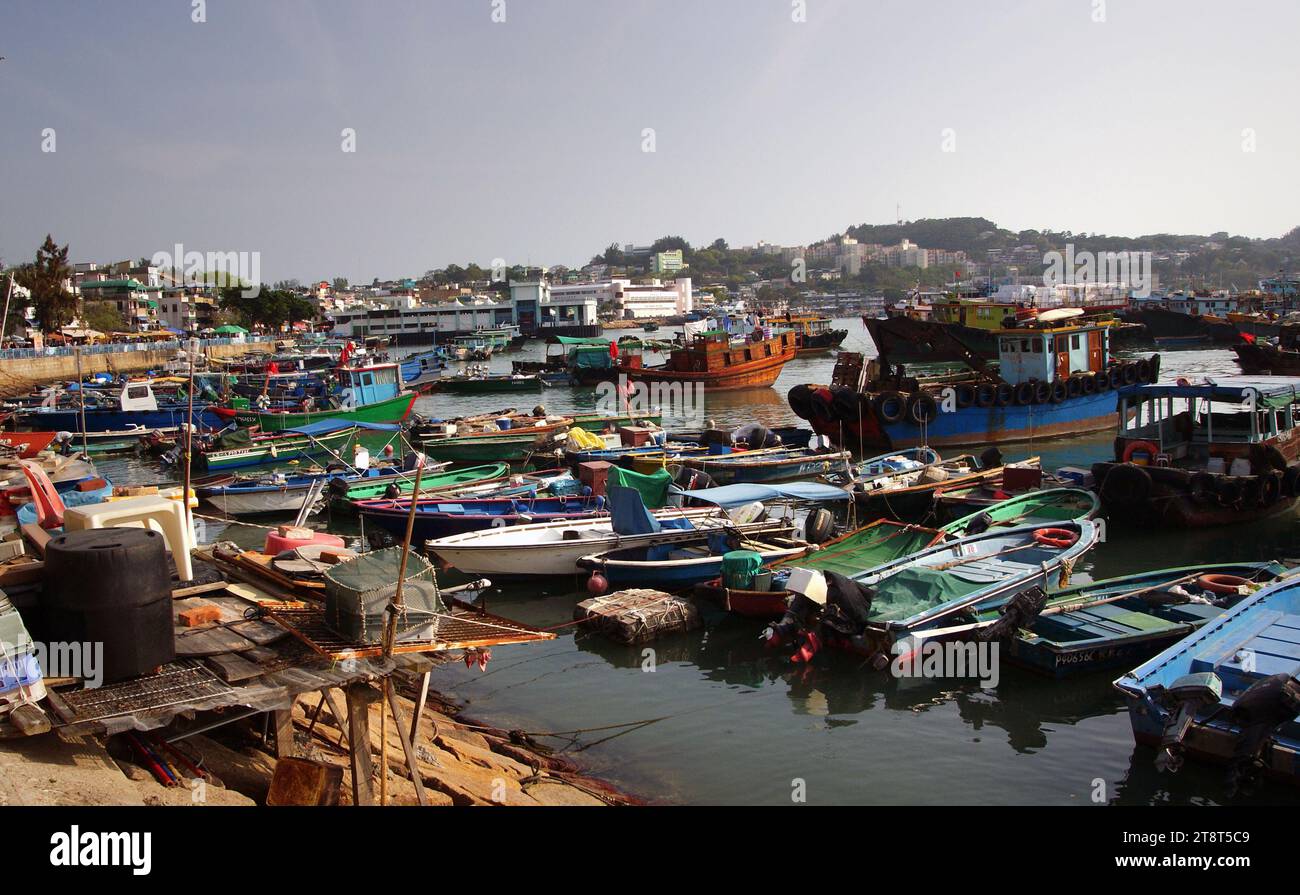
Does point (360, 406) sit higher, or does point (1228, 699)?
point (360, 406)

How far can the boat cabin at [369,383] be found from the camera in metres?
33.8

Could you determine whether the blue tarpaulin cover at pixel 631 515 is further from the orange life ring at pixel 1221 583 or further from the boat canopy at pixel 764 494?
the orange life ring at pixel 1221 583

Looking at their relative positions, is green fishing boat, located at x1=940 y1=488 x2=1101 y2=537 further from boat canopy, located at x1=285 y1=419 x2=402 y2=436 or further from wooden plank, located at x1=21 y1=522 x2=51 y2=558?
boat canopy, located at x1=285 y1=419 x2=402 y2=436

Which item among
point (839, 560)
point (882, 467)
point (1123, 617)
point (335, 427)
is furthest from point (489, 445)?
point (1123, 617)

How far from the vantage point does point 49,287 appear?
196 feet

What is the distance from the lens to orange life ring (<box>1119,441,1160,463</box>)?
1883cm

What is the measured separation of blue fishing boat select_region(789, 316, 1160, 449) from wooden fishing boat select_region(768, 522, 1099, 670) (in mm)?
13163

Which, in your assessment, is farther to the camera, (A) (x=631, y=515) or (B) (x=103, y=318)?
(B) (x=103, y=318)

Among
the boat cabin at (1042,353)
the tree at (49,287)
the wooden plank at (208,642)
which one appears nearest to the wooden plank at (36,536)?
the wooden plank at (208,642)

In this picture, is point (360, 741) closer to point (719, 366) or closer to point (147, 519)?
point (147, 519)

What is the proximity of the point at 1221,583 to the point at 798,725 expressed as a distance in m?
5.90

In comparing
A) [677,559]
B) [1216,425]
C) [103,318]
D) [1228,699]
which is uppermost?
[103,318]

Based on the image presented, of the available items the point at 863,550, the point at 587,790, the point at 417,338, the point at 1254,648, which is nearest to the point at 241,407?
the point at 863,550
